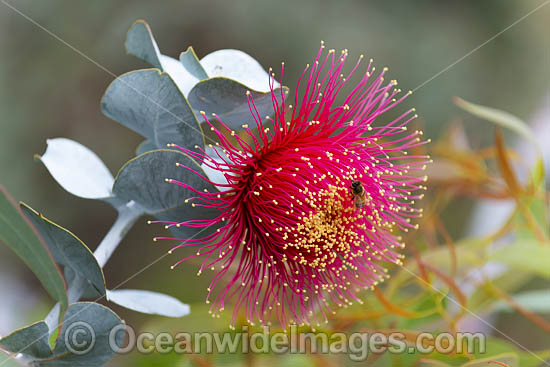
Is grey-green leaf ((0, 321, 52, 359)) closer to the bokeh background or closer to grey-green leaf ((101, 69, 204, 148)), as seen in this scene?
grey-green leaf ((101, 69, 204, 148))

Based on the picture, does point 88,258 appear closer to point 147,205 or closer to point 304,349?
point 147,205

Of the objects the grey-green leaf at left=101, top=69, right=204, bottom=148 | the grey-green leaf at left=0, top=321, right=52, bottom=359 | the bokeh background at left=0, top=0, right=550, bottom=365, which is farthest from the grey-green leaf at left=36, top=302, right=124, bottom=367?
the bokeh background at left=0, top=0, right=550, bottom=365

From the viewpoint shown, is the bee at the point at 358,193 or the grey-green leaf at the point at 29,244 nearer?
the grey-green leaf at the point at 29,244

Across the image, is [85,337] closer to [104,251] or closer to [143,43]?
[104,251]

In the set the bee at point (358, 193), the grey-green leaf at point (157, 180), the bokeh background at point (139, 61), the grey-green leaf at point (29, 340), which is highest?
the bokeh background at point (139, 61)

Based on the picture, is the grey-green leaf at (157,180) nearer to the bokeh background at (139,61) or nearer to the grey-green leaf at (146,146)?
the grey-green leaf at (146,146)

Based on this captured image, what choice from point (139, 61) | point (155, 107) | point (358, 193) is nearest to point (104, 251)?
point (155, 107)

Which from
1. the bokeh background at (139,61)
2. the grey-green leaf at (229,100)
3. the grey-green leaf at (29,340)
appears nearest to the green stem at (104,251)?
the grey-green leaf at (29,340)
